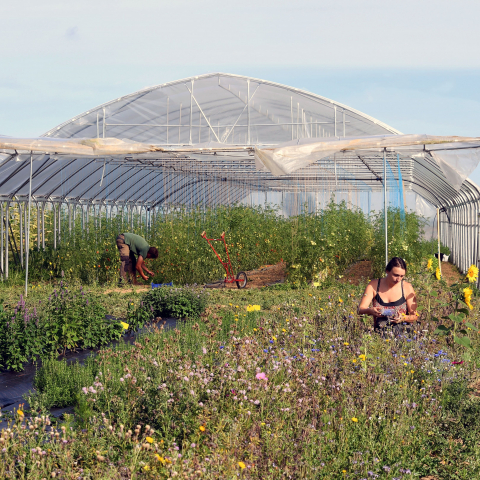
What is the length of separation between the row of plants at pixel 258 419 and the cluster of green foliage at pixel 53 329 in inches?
24.3

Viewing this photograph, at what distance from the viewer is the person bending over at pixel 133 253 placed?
9.65 meters

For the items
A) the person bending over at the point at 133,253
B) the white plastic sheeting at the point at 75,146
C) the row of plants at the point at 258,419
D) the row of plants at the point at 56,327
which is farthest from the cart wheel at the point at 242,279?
the row of plants at the point at 258,419

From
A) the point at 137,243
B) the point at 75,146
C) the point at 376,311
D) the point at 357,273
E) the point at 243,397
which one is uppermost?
the point at 75,146

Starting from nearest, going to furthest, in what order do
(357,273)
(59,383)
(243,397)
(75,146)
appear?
1. (243,397)
2. (59,383)
3. (75,146)
4. (357,273)

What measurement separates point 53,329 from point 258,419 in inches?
112

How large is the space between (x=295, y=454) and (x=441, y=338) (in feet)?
9.62

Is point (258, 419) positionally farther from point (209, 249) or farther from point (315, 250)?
point (209, 249)

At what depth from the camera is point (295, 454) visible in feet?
9.32

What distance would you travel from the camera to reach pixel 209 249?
1118 centimetres

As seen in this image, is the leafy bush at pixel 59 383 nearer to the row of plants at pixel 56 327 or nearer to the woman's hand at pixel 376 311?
the row of plants at pixel 56 327

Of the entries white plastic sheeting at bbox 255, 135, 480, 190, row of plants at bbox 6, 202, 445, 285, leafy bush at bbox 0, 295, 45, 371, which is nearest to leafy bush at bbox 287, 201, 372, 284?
row of plants at bbox 6, 202, 445, 285

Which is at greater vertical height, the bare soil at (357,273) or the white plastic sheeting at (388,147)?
the white plastic sheeting at (388,147)

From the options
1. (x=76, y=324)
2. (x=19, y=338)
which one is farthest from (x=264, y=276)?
(x=19, y=338)

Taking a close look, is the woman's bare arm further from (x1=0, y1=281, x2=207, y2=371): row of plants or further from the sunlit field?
(x1=0, y1=281, x2=207, y2=371): row of plants
